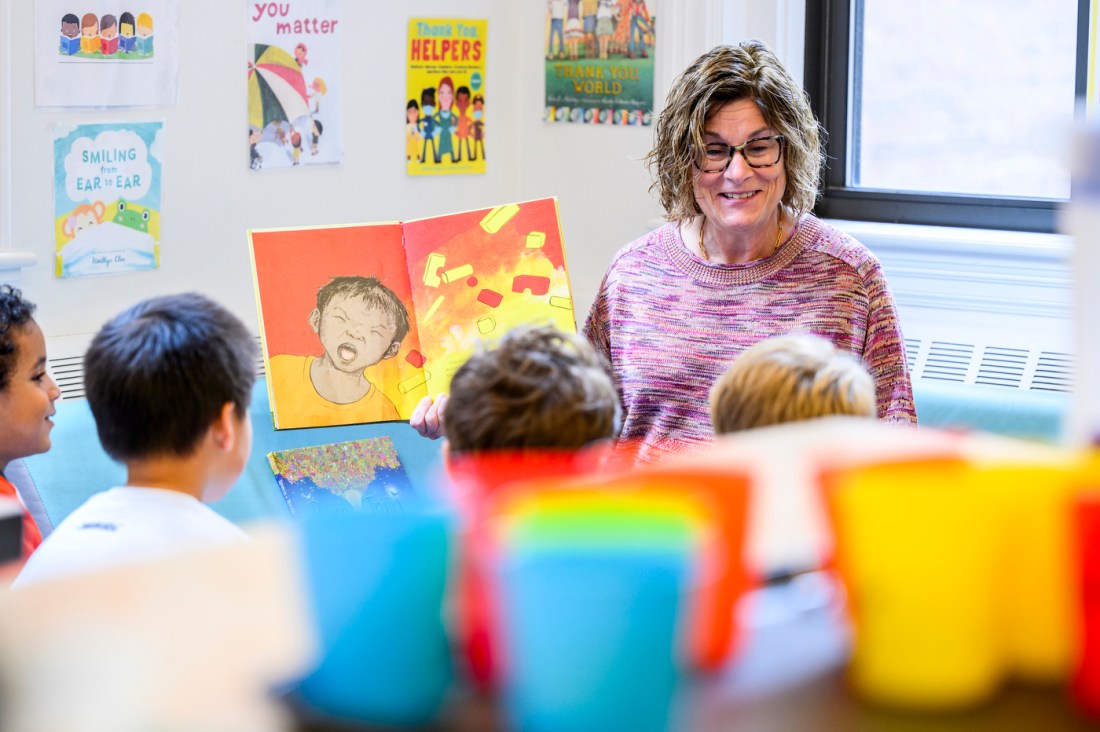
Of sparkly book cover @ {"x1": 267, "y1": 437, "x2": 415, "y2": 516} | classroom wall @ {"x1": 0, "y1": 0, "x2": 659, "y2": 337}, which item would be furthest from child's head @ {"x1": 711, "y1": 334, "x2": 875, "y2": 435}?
classroom wall @ {"x1": 0, "y1": 0, "x2": 659, "y2": 337}

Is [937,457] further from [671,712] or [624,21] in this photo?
[624,21]

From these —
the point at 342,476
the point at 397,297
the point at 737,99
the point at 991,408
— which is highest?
the point at 737,99

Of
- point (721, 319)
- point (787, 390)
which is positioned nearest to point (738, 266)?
point (721, 319)

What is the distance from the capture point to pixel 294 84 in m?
2.92

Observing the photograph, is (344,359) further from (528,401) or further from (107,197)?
(528,401)

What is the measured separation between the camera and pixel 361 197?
A: 309cm

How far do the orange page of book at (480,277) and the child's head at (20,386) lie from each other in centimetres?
60

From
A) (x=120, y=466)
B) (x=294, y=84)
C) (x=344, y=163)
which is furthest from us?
(x=344, y=163)

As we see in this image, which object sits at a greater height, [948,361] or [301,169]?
[301,169]

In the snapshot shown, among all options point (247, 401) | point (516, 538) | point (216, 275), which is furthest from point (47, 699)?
point (216, 275)

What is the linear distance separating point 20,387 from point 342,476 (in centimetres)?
72

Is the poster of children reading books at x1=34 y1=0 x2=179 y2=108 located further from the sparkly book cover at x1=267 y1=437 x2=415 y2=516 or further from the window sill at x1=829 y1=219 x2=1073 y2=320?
the window sill at x1=829 y1=219 x2=1073 y2=320

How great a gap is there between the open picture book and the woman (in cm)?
19

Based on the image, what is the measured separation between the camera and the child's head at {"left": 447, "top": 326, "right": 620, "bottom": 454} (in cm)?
120
